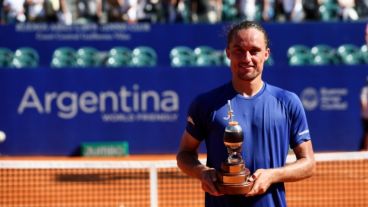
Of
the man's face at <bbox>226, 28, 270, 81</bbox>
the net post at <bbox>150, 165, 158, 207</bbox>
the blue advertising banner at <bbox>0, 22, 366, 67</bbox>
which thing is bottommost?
the net post at <bbox>150, 165, 158, 207</bbox>

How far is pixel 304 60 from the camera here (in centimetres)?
1548

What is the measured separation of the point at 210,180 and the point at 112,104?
38.1 ft

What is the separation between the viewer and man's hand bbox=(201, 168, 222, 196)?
3490mm

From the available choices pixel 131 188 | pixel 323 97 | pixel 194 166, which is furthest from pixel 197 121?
pixel 323 97

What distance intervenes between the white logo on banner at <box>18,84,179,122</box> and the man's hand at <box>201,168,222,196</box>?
11.4m

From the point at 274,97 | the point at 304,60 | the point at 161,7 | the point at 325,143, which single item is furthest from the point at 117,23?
the point at 274,97

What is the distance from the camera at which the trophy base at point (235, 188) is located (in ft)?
11.1

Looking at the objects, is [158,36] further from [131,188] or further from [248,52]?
[248,52]

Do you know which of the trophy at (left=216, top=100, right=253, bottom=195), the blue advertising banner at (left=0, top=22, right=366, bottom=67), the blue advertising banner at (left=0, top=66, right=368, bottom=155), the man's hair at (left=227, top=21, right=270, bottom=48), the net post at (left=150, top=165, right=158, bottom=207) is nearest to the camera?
the trophy at (left=216, top=100, right=253, bottom=195)

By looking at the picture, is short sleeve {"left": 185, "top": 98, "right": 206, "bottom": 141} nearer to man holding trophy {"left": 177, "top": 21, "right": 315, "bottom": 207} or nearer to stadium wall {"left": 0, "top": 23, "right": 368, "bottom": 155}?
man holding trophy {"left": 177, "top": 21, "right": 315, "bottom": 207}

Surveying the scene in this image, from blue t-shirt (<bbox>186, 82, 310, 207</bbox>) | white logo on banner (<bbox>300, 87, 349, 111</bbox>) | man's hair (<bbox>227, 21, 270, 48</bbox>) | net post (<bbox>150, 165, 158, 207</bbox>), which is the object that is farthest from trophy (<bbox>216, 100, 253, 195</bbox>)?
white logo on banner (<bbox>300, 87, 349, 111</bbox>)

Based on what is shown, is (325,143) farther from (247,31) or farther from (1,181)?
(247,31)

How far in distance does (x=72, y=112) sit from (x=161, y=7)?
3.38 metres

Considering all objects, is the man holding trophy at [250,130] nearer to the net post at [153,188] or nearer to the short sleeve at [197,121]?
the short sleeve at [197,121]
